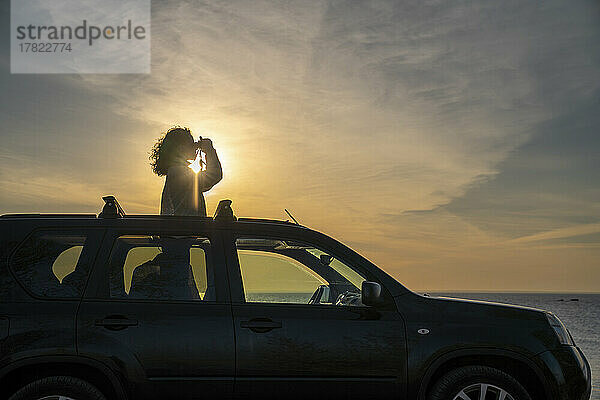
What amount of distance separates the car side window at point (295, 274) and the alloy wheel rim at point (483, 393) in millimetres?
1034

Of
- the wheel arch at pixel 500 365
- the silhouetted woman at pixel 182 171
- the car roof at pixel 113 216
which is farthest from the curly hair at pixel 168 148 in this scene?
the wheel arch at pixel 500 365

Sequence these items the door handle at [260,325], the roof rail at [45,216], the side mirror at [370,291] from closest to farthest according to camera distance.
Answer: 1. the side mirror at [370,291]
2. the door handle at [260,325]
3. the roof rail at [45,216]

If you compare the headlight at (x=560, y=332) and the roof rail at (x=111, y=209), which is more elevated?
the roof rail at (x=111, y=209)

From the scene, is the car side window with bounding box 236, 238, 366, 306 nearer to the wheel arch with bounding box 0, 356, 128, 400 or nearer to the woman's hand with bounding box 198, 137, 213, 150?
the wheel arch with bounding box 0, 356, 128, 400

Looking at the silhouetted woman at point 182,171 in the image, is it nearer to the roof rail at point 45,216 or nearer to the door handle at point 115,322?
the roof rail at point 45,216

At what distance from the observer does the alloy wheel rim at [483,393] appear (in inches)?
195

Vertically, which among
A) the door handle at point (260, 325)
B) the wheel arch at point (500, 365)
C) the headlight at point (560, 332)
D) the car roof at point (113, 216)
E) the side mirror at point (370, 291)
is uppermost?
the car roof at point (113, 216)

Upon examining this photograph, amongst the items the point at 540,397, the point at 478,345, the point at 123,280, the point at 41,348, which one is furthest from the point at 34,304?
the point at 540,397

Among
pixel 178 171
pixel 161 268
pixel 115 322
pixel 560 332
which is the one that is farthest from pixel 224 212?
pixel 560 332

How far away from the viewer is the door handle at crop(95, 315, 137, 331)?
460 centimetres

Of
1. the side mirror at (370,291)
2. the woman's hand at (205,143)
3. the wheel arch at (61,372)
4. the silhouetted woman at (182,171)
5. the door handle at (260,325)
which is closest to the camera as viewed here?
the wheel arch at (61,372)

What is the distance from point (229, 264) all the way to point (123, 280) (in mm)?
778

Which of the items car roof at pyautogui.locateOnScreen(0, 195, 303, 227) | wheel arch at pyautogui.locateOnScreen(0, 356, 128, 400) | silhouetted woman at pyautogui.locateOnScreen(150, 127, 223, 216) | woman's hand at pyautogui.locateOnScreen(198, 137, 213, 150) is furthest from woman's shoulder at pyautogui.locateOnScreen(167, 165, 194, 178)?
wheel arch at pyautogui.locateOnScreen(0, 356, 128, 400)

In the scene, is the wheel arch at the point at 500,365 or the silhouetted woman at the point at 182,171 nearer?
the wheel arch at the point at 500,365
